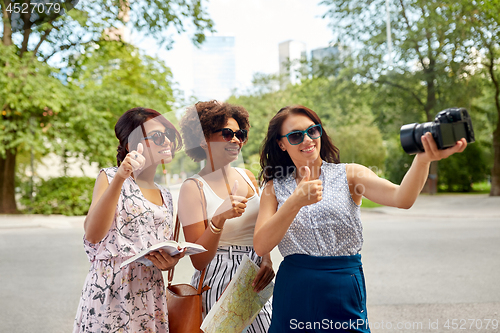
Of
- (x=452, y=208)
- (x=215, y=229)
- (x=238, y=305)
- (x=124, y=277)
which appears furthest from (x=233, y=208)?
(x=452, y=208)

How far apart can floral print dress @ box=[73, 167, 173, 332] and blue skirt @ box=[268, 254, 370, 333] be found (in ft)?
2.03

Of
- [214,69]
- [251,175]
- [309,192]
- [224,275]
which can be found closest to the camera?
[309,192]

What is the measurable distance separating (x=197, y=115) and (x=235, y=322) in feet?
3.28

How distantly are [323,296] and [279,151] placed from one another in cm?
65

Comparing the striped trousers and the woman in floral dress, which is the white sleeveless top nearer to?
the striped trousers

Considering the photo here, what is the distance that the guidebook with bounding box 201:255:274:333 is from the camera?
1.83 m

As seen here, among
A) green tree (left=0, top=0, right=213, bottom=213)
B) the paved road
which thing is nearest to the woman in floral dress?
the paved road

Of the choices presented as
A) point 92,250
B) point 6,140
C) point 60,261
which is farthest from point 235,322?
point 6,140

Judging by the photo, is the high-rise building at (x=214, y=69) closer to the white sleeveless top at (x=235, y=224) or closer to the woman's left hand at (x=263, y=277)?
the white sleeveless top at (x=235, y=224)

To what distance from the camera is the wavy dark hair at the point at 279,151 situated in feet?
6.01

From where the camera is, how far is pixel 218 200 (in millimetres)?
2006

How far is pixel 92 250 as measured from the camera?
1876mm

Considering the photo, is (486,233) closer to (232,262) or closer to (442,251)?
(442,251)

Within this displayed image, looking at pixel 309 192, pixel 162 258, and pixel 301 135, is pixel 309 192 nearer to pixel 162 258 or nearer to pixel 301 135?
pixel 301 135
